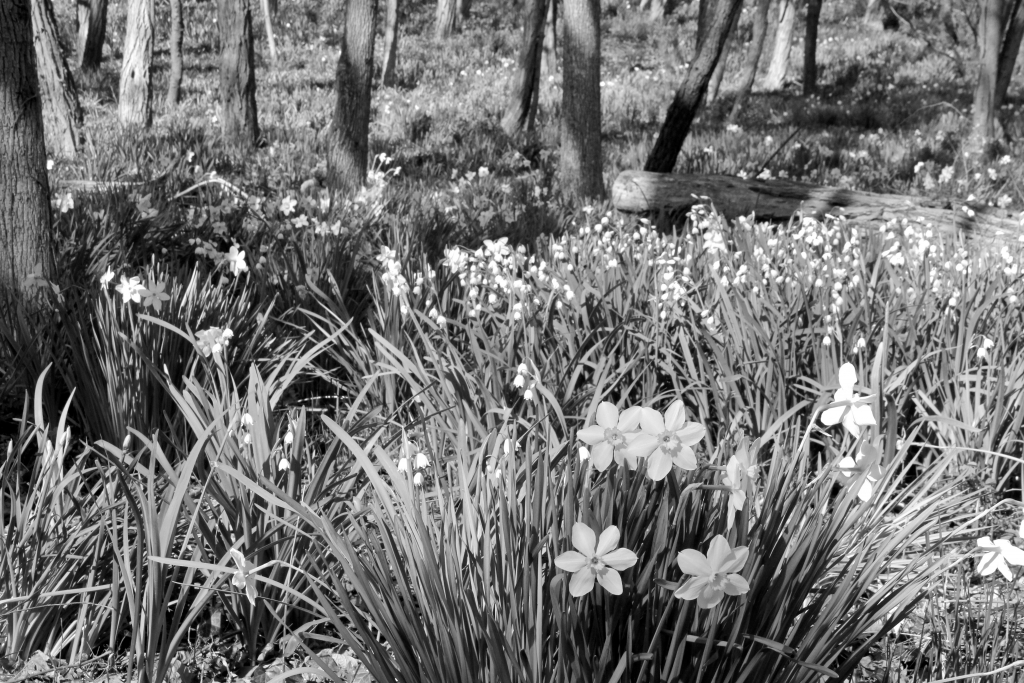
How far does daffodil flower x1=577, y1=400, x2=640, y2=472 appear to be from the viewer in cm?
110

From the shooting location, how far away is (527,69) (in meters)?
9.74

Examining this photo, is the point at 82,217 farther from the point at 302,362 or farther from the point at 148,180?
Answer: the point at 302,362

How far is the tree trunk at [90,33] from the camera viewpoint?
14531mm

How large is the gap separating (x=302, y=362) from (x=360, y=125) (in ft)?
14.9

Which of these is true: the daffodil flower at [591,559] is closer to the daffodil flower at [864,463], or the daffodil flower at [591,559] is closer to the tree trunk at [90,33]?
the daffodil flower at [864,463]

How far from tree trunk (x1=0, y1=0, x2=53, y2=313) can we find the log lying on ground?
3.68m

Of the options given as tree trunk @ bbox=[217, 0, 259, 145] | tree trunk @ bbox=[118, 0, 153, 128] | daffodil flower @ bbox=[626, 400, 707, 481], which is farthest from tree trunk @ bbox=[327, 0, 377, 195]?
daffodil flower @ bbox=[626, 400, 707, 481]

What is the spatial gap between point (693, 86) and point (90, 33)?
12732mm

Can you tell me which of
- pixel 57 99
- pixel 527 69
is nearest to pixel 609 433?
pixel 57 99

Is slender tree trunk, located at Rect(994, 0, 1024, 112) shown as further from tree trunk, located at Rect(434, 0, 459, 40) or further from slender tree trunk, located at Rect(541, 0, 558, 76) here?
tree trunk, located at Rect(434, 0, 459, 40)

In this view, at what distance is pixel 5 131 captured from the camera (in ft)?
8.92

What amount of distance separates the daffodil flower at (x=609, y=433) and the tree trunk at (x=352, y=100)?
17.7 feet

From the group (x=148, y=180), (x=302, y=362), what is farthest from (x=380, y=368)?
(x=148, y=180)

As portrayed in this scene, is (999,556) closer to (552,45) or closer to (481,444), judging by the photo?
(481,444)
